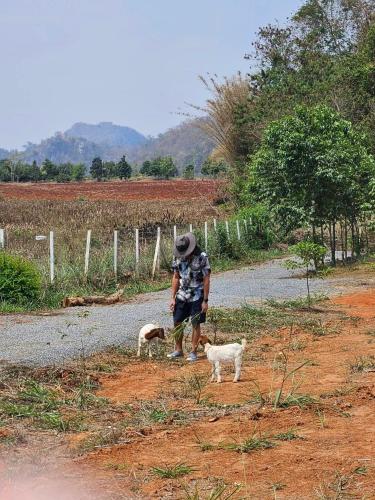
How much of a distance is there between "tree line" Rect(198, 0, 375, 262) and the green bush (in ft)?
28.3

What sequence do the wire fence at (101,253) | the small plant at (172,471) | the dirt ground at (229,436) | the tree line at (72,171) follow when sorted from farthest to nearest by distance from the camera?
the tree line at (72,171)
the wire fence at (101,253)
the small plant at (172,471)
the dirt ground at (229,436)

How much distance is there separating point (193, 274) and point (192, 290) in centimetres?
19

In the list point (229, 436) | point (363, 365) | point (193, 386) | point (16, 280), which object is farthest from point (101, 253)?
point (229, 436)

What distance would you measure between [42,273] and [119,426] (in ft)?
34.2

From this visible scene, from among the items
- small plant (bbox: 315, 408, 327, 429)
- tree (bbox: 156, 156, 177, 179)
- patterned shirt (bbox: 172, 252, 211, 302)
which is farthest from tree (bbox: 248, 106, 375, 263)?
tree (bbox: 156, 156, 177, 179)

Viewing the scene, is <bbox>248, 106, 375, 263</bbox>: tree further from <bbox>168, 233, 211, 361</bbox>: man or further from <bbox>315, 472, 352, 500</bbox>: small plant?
<bbox>315, 472, 352, 500</bbox>: small plant

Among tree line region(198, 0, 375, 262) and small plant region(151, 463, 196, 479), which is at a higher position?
tree line region(198, 0, 375, 262)

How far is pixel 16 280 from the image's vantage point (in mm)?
15219

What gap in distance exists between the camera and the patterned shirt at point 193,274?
9.73 m

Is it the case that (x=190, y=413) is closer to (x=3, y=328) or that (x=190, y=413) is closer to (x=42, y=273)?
(x=3, y=328)

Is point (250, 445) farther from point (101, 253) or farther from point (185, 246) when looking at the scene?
point (101, 253)

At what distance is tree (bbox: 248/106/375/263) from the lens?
2145cm

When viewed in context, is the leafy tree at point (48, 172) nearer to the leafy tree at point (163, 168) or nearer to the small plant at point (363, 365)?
the leafy tree at point (163, 168)

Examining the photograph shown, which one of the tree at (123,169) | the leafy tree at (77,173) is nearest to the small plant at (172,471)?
the leafy tree at (77,173)
